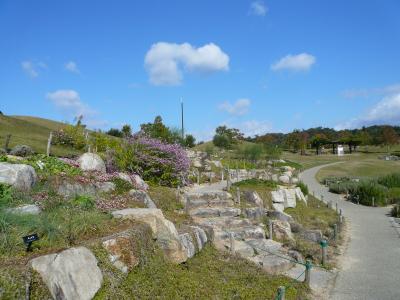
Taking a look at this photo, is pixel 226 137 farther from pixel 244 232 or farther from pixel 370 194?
pixel 244 232

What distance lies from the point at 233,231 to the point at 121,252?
323 inches

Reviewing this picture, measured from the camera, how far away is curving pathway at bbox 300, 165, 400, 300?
37.0 ft

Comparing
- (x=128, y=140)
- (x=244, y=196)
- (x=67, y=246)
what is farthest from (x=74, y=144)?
(x=67, y=246)

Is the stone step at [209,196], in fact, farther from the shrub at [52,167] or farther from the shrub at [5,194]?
the shrub at [5,194]

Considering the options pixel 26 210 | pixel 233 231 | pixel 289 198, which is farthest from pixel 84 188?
pixel 289 198

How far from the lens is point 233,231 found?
15.0m

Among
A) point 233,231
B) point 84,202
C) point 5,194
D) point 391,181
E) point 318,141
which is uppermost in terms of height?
point 318,141

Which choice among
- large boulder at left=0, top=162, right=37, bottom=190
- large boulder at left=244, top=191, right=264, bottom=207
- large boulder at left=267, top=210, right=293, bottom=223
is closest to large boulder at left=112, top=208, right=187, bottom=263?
large boulder at left=0, top=162, right=37, bottom=190

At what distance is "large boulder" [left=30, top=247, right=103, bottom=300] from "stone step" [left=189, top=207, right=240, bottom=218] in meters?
9.85

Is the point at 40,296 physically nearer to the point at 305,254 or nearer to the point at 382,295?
the point at 382,295

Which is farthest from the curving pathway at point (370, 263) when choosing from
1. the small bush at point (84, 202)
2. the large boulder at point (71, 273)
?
the large boulder at point (71, 273)

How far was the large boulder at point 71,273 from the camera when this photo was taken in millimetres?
5480

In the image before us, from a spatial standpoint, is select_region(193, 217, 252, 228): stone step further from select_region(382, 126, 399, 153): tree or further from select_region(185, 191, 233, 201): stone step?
select_region(382, 126, 399, 153): tree

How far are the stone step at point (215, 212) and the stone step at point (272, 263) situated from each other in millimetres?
3804
